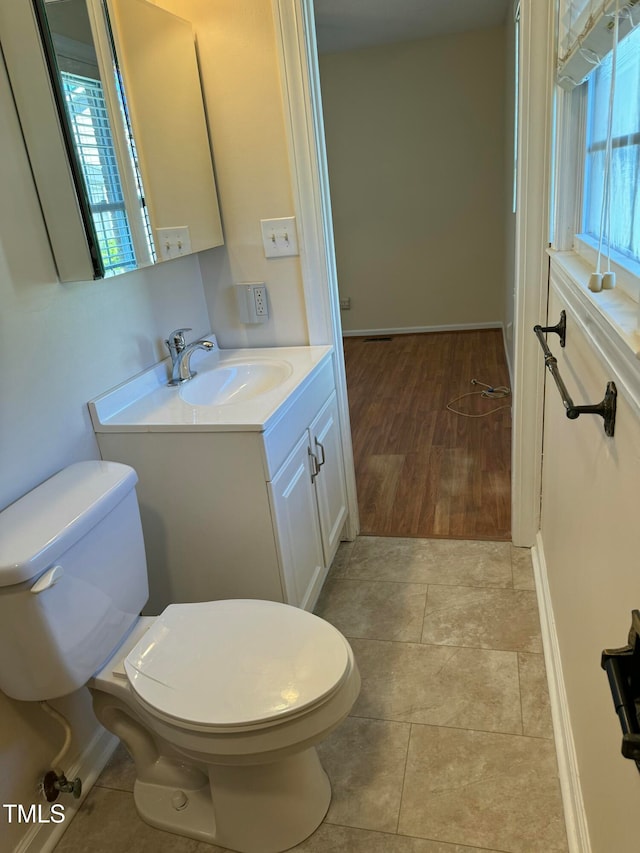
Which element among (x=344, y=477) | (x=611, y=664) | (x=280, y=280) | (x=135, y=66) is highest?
(x=135, y=66)

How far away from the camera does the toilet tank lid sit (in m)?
1.17

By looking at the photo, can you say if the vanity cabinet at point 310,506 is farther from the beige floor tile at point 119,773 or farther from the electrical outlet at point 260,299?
the beige floor tile at point 119,773

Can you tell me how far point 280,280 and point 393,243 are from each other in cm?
338

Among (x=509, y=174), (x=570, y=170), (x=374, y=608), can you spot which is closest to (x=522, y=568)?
(x=374, y=608)

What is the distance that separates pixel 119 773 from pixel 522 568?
4.67ft

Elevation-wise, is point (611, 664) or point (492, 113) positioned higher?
point (492, 113)

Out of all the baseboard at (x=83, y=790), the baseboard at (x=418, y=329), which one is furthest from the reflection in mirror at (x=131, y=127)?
the baseboard at (x=418, y=329)

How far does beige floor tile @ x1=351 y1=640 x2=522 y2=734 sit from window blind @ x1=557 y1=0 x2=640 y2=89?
1.52 metres

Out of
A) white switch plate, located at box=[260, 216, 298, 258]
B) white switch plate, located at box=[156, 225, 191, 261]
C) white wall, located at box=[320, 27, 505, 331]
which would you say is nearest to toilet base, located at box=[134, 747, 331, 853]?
white switch plate, located at box=[156, 225, 191, 261]

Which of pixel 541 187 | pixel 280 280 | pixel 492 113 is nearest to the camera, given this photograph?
pixel 541 187

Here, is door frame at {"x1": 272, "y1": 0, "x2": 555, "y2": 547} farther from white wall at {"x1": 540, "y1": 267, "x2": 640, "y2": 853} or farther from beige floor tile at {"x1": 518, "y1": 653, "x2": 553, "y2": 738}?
beige floor tile at {"x1": 518, "y1": 653, "x2": 553, "y2": 738}

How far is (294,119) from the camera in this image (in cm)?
192

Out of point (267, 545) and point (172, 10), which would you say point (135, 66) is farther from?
point (267, 545)

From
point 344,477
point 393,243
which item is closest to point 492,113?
point 393,243
